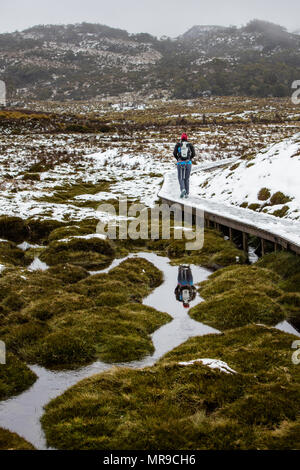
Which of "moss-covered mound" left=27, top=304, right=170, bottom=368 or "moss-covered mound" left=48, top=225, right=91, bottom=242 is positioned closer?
"moss-covered mound" left=27, top=304, right=170, bottom=368

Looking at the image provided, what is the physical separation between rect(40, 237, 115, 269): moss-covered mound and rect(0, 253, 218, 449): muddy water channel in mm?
3754

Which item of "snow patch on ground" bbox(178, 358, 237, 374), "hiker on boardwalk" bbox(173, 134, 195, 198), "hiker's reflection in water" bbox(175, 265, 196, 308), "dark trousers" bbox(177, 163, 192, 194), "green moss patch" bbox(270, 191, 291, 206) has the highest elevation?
"hiker on boardwalk" bbox(173, 134, 195, 198)

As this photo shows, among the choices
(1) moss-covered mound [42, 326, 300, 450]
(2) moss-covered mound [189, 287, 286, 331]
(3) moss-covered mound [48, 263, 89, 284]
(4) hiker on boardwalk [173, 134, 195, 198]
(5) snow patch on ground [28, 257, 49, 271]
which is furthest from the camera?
(4) hiker on boardwalk [173, 134, 195, 198]

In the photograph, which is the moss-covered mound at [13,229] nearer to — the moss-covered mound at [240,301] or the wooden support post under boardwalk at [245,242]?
the moss-covered mound at [240,301]

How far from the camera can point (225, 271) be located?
14.9 metres

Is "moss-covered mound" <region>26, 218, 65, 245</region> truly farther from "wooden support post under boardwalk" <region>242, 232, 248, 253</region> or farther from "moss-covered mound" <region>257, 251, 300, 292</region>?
"moss-covered mound" <region>257, 251, 300, 292</region>

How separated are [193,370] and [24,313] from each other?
5564mm

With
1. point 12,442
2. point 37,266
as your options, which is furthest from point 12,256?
point 12,442

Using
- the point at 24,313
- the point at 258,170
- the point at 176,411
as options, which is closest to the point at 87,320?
the point at 24,313

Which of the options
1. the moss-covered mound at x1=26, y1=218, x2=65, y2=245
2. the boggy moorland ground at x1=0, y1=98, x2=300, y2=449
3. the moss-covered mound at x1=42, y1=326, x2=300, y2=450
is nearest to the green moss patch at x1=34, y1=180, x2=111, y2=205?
the boggy moorland ground at x1=0, y1=98, x2=300, y2=449

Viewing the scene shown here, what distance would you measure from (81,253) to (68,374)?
8.89 m

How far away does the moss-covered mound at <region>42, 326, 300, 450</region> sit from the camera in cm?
577

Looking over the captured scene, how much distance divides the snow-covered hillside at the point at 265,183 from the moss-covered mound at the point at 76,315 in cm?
718

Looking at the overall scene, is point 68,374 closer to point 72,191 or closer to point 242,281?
point 242,281
